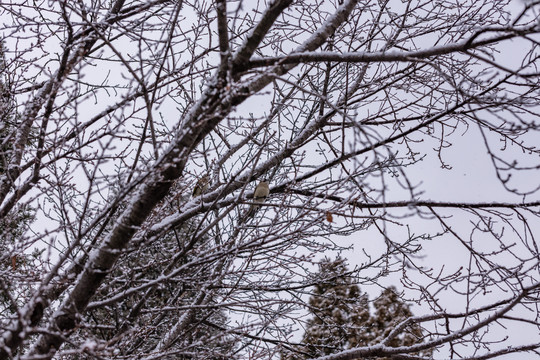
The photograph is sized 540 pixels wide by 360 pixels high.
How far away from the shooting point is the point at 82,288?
2941 mm

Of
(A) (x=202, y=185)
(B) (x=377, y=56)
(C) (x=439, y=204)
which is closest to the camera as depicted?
(B) (x=377, y=56)

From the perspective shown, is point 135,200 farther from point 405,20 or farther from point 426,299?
point 405,20

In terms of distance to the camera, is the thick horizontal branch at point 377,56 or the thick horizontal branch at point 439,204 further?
the thick horizontal branch at point 439,204

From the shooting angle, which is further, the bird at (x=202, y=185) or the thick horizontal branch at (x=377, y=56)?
the bird at (x=202, y=185)

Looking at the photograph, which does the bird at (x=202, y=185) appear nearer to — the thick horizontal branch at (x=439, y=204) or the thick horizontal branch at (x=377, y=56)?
the thick horizontal branch at (x=439, y=204)

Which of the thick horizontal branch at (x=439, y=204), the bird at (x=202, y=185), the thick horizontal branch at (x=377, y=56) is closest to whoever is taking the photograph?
the thick horizontal branch at (x=377, y=56)

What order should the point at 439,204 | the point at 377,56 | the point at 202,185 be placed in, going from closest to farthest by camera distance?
the point at 377,56
the point at 439,204
the point at 202,185

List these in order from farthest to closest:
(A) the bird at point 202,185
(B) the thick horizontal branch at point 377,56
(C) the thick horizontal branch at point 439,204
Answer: (A) the bird at point 202,185 < (C) the thick horizontal branch at point 439,204 < (B) the thick horizontal branch at point 377,56

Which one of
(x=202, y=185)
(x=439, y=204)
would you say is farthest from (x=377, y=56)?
(x=202, y=185)

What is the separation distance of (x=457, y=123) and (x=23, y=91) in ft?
15.6

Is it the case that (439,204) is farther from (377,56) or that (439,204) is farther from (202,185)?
(202,185)

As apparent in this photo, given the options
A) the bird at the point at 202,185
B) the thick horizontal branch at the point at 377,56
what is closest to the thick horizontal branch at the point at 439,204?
the bird at the point at 202,185

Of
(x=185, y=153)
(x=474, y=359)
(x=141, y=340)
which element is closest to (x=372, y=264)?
(x=474, y=359)

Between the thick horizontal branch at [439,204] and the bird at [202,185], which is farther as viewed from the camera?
the bird at [202,185]
